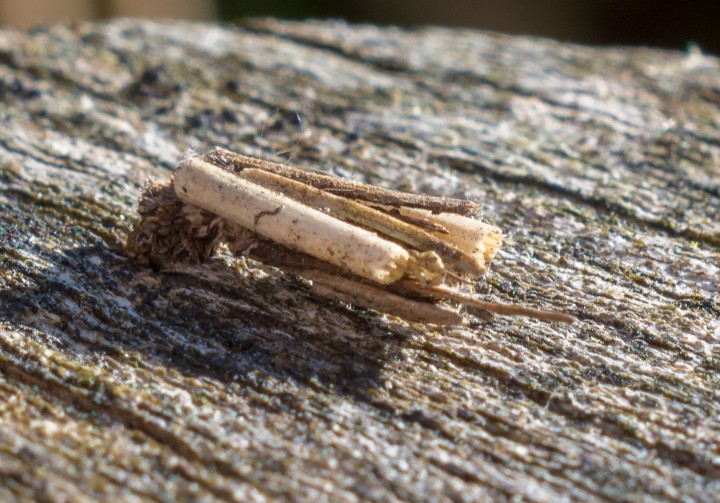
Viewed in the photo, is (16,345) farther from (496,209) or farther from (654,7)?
(654,7)

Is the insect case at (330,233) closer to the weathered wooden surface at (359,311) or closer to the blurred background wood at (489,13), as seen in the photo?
the weathered wooden surface at (359,311)

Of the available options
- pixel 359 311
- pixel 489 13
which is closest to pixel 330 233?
pixel 359 311

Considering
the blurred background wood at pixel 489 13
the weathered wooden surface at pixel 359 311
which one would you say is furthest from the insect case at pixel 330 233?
the blurred background wood at pixel 489 13

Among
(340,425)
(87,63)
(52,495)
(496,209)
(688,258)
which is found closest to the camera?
(52,495)

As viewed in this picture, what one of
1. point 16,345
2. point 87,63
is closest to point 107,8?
point 87,63

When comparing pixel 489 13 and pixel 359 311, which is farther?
pixel 489 13

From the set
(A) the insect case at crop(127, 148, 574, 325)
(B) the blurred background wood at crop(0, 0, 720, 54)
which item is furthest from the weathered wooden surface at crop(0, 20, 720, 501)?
(B) the blurred background wood at crop(0, 0, 720, 54)

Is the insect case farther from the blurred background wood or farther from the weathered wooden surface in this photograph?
the blurred background wood

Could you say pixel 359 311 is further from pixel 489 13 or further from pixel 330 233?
pixel 489 13
